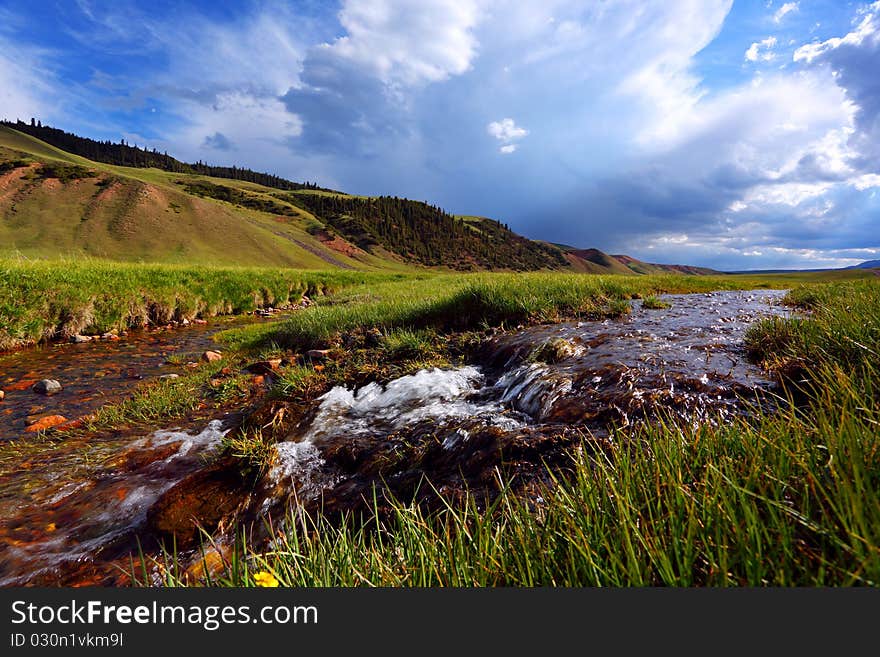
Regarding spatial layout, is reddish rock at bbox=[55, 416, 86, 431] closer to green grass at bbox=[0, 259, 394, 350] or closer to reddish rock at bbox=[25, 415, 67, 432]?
reddish rock at bbox=[25, 415, 67, 432]

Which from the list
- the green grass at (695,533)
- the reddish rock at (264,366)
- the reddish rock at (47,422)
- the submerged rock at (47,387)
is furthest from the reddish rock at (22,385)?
the green grass at (695,533)

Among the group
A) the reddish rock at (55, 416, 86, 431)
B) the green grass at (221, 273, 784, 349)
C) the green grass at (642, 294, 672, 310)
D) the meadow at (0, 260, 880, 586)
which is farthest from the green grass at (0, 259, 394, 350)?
the green grass at (642, 294, 672, 310)

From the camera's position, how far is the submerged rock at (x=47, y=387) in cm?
716

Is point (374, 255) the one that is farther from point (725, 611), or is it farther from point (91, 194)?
point (725, 611)

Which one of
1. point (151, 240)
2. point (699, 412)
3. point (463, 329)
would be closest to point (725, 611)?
point (699, 412)

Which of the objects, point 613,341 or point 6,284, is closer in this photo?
point 613,341

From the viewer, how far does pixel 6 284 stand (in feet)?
34.8

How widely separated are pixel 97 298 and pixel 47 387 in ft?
21.4

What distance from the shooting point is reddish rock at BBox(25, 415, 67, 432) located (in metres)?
5.74

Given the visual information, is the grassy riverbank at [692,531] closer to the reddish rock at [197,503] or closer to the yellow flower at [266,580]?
the yellow flower at [266,580]

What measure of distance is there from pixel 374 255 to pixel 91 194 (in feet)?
285

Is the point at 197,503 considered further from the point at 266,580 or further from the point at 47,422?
the point at 47,422

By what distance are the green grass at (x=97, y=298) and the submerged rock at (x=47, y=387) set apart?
13.1ft

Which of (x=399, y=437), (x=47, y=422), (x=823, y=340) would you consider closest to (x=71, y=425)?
(x=47, y=422)
